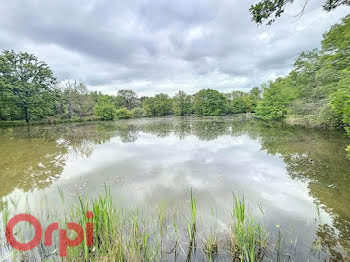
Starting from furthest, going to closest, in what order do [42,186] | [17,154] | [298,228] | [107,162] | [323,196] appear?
[17,154] → [107,162] → [42,186] → [323,196] → [298,228]

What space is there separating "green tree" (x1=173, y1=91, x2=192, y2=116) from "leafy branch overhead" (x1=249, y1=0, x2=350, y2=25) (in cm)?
4532

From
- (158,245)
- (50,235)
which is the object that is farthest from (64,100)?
(158,245)

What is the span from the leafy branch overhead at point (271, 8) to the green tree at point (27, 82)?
27.9 m

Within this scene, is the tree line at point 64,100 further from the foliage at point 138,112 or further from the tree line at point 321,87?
the tree line at point 321,87

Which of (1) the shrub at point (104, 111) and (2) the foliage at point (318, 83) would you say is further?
(1) the shrub at point (104, 111)

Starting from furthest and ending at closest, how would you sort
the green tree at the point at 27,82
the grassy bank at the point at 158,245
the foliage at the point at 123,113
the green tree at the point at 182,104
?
the green tree at the point at 182,104, the foliage at the point at 123,113, the green tree at the point at 27,82, the grassy bank at the point at 158,245

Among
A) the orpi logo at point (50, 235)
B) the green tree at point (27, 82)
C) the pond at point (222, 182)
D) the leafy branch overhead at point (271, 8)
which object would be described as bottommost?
the pond at point (222, 182)

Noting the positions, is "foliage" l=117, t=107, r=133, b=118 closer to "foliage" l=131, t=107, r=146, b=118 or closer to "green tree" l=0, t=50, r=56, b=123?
"foliage" l=131, t=107, r=146, b=118

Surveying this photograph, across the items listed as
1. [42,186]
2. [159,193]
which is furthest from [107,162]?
[159,193]

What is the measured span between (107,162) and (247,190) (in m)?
5.23

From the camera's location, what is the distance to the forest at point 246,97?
9.10 metres

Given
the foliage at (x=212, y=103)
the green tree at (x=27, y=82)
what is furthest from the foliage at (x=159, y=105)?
the green tree at (x=27, y=82)

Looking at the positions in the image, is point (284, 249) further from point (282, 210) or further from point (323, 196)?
point (323, 196)

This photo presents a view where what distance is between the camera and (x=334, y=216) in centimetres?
294
